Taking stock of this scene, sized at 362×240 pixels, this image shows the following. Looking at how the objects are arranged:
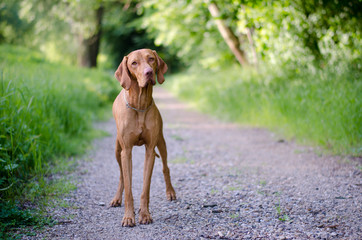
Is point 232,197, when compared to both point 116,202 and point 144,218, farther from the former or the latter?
point 116,202

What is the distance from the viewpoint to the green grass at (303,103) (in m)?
4.83

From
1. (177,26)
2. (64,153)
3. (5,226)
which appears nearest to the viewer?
(5,226)

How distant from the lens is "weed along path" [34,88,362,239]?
2619mm

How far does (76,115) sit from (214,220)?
13.3 feet

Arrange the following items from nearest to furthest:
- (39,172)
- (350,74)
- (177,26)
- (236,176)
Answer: (39,172) < (236,176) < (350,74) < (177,26)

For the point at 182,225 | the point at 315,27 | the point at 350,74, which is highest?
the point at 315,27

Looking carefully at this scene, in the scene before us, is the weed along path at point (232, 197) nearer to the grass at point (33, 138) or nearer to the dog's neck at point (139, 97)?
the grass at point (33, 138)

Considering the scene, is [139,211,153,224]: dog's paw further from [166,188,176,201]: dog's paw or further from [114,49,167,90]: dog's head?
[114,49,167,90]: dog's head

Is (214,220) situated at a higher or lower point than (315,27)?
lower

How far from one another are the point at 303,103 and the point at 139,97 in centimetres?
422

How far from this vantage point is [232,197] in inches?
134

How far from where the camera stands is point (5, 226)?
2525mm

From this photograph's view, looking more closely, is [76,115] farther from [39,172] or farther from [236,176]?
[236,176]

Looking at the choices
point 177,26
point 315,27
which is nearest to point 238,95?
point 315,27
